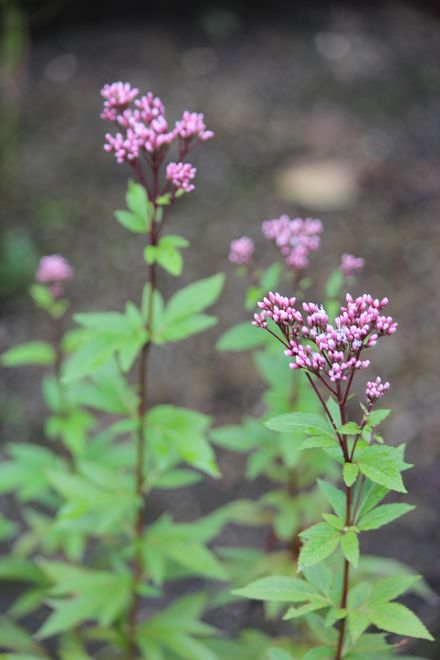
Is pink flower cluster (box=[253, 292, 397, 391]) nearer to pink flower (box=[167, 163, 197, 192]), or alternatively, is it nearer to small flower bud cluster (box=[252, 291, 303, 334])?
small flower bud cluster (box=[252, 291, 303, 334])

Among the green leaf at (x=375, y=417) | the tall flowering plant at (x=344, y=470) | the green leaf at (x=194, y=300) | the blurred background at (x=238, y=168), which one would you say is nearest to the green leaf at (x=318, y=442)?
the tall flowering plant at (x=344, y=470)

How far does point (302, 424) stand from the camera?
2016 millimetres

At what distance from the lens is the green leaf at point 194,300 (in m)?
2.86

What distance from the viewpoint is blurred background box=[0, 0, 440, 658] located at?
569cm

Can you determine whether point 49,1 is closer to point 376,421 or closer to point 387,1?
point 387,1

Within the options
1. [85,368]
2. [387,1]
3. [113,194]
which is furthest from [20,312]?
[387,1]

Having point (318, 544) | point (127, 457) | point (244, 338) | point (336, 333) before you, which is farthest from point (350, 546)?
point (127, 457)

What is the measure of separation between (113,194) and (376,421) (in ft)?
18.4

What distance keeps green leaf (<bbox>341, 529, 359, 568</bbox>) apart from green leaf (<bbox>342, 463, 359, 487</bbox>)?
0.17 meters

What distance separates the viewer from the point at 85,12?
31.3 feet

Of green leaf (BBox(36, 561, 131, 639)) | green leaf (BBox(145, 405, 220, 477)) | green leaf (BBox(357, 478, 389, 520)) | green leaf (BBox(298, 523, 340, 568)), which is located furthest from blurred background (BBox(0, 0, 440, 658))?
green leaf (BBox(298, 523, 340, 568))

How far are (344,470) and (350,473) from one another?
18mm

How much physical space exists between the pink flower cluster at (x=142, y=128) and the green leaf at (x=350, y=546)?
1.17m

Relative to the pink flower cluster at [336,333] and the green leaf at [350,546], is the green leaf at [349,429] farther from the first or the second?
the green leaf at [350,546]
